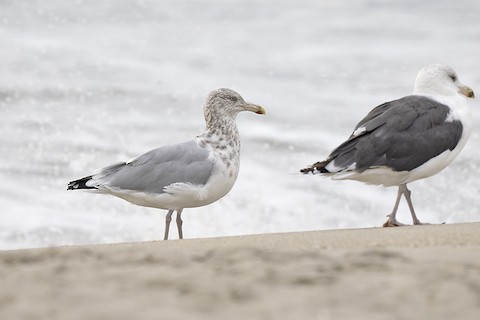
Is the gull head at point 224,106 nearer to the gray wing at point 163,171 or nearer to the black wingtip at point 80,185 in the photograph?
the gray wing at point 163,171

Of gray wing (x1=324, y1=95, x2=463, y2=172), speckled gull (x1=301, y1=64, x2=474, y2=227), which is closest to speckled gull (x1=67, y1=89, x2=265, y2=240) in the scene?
speckled gull (x1=301, y1=64, x2=474, y2=227)

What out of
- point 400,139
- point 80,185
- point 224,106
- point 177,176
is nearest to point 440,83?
point 400,139

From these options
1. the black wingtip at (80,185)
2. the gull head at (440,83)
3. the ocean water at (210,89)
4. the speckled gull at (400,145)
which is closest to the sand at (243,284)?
the speckled gull at (400,145)

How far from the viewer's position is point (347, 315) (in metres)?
3.18

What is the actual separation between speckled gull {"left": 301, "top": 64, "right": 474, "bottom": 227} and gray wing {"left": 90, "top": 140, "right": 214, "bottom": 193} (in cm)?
75

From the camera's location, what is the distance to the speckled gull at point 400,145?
7.11m

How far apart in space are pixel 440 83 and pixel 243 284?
15.0ft

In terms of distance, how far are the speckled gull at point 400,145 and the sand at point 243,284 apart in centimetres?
258

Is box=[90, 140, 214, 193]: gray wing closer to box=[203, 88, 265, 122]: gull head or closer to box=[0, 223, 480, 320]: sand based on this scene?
box=[203, 88, 265, 122]: gull head

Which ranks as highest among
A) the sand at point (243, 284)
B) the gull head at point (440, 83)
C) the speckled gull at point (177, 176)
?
the gull head at point (440, 83)

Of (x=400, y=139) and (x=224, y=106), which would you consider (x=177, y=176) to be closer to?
(x=224, y=106)

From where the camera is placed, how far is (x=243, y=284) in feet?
11.7

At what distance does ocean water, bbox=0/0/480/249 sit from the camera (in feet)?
36.7

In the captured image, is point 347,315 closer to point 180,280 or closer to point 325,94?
point 180,280
